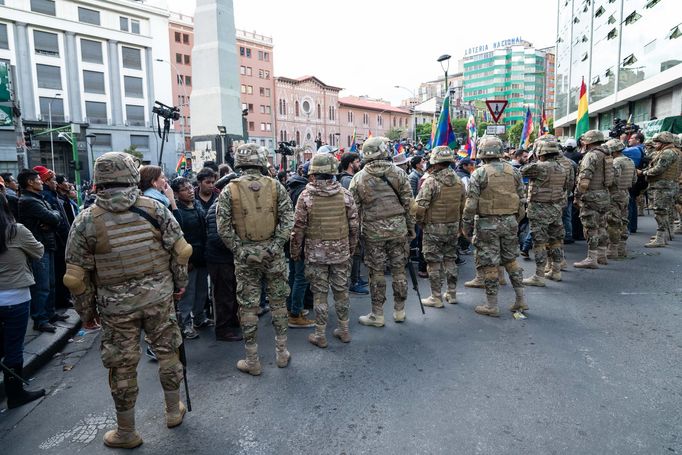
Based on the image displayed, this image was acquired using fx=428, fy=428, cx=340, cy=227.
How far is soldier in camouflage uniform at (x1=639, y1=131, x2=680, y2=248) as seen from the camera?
8.31 metres

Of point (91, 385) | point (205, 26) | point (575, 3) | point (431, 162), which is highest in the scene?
point (575, 3)

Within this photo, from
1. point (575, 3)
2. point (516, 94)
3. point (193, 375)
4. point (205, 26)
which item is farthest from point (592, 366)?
point (516, 94)

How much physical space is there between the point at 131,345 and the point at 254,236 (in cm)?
145

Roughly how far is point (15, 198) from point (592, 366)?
6453mm

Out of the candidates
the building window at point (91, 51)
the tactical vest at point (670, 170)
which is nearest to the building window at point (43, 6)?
the building window at point (91, 51)

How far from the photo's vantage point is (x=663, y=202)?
843cm

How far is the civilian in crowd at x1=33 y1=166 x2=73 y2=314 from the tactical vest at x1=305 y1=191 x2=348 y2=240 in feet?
11.7

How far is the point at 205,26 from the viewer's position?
43.0 ft

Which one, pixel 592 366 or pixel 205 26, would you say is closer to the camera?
pixel 592 366

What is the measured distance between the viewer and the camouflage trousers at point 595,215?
7.06 m

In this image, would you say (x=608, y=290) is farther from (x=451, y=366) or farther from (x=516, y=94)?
(x=516, y=94)

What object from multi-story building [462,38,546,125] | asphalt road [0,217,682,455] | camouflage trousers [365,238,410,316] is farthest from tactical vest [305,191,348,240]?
multi-story building [462,38,546,125]

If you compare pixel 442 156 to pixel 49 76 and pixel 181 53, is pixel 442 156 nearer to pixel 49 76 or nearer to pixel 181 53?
pixel 49 76

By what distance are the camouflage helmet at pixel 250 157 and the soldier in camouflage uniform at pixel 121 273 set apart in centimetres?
114
